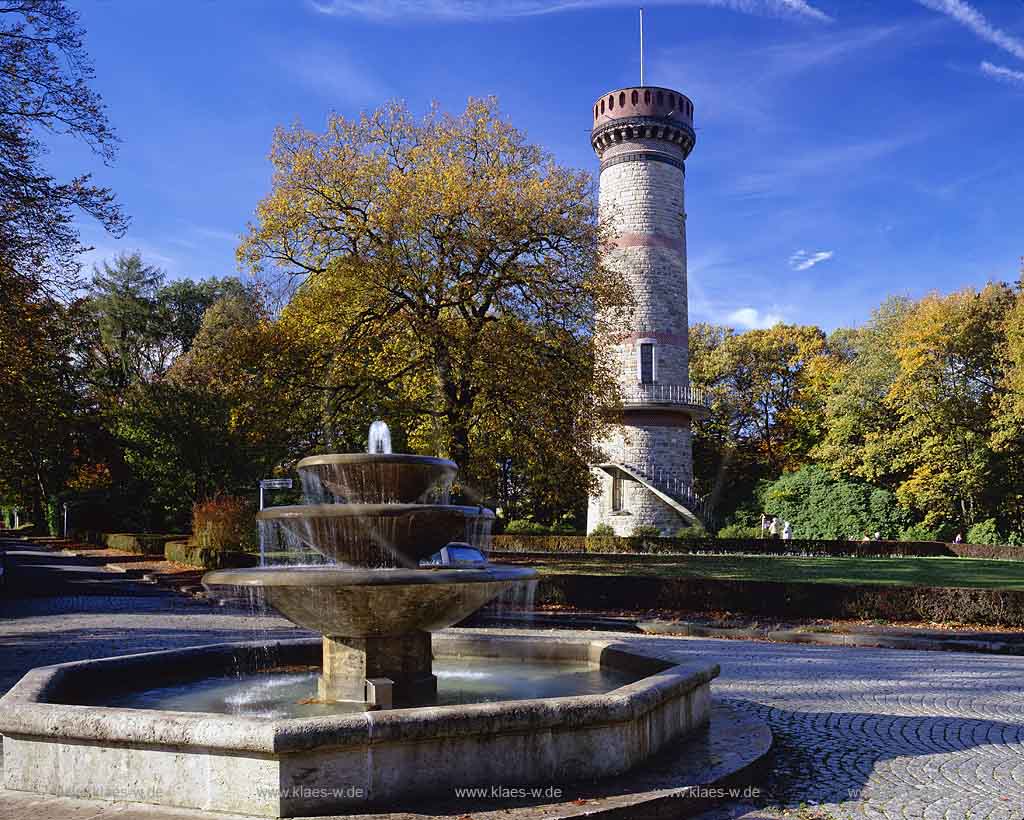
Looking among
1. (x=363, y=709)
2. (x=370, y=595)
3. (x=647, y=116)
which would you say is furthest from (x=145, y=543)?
(x=370, y=595)

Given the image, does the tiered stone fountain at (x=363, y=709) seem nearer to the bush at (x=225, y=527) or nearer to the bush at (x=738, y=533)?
the bush at (x=225, y=527)

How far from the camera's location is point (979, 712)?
28.5 feet

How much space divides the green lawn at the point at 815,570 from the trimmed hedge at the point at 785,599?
2474 mm

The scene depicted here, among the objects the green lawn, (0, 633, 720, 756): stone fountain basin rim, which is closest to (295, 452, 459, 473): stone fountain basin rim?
(0, 633, 720, 756): stone fountain basin rim

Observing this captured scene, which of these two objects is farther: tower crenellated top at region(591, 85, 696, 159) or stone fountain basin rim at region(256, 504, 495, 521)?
tower crenellated top at region(591, 85, 696, 159)

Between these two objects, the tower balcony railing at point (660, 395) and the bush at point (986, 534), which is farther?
the tower balcony railing at point (660, 395)

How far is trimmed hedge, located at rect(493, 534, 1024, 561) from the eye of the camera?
36.5m

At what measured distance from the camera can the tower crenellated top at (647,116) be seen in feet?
126

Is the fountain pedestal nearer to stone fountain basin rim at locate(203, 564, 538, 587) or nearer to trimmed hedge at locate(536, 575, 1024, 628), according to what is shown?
stone fountain basin rim at locate(203, 564, 538, 587)

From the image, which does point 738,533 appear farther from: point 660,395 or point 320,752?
point 320,752

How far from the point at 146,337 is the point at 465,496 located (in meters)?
36.6

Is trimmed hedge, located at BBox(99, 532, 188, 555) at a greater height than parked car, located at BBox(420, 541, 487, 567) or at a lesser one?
lesser

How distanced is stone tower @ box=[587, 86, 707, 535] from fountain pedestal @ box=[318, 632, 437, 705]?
31603 mm

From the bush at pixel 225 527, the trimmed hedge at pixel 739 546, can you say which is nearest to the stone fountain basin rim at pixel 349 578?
the bush at pixel 225 527
